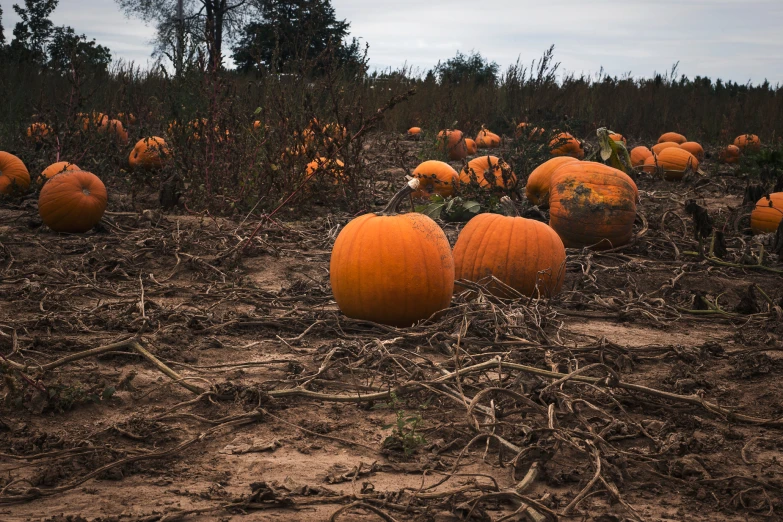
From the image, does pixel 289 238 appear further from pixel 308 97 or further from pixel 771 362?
pixel 771 362

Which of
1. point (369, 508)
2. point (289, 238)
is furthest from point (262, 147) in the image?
point (369, 508)

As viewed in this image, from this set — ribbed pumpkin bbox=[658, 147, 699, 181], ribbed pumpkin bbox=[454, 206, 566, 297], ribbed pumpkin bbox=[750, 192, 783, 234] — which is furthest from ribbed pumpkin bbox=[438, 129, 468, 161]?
ribbed pumpkin bbox=[454, 206, 566, 297]

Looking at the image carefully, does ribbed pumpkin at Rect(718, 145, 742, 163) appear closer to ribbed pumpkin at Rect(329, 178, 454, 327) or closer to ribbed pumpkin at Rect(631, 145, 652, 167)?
ribbed pumpkin at Rect(631, 145, 652, 167)

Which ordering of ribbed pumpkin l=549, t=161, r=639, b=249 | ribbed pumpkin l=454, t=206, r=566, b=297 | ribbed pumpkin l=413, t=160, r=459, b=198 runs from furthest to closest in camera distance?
ribbed pumpkin l=413, t=160, r=459, b=198
ribbed pumpkin l=549, t=161, r=639, b=249
ribbed pumpkin l=454, t=206, r=566, b=297

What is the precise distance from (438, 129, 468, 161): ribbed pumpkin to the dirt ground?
5.84 metres

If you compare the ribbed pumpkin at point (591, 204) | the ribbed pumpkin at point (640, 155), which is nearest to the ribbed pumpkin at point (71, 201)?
the ribbed pumpkin at point (591, 204)

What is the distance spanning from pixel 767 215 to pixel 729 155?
6.60 m

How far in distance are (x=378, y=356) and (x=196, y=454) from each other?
1117 mm

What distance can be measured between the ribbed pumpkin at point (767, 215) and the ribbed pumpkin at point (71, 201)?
18.3 ft

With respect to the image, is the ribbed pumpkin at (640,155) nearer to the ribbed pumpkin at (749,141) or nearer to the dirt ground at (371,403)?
the ribbed pumpkin at (749,141)

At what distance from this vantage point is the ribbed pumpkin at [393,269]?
381 cm

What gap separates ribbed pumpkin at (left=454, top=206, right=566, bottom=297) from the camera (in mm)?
4449

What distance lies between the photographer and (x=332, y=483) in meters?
2.23

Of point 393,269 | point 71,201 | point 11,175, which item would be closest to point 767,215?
point 393,269
